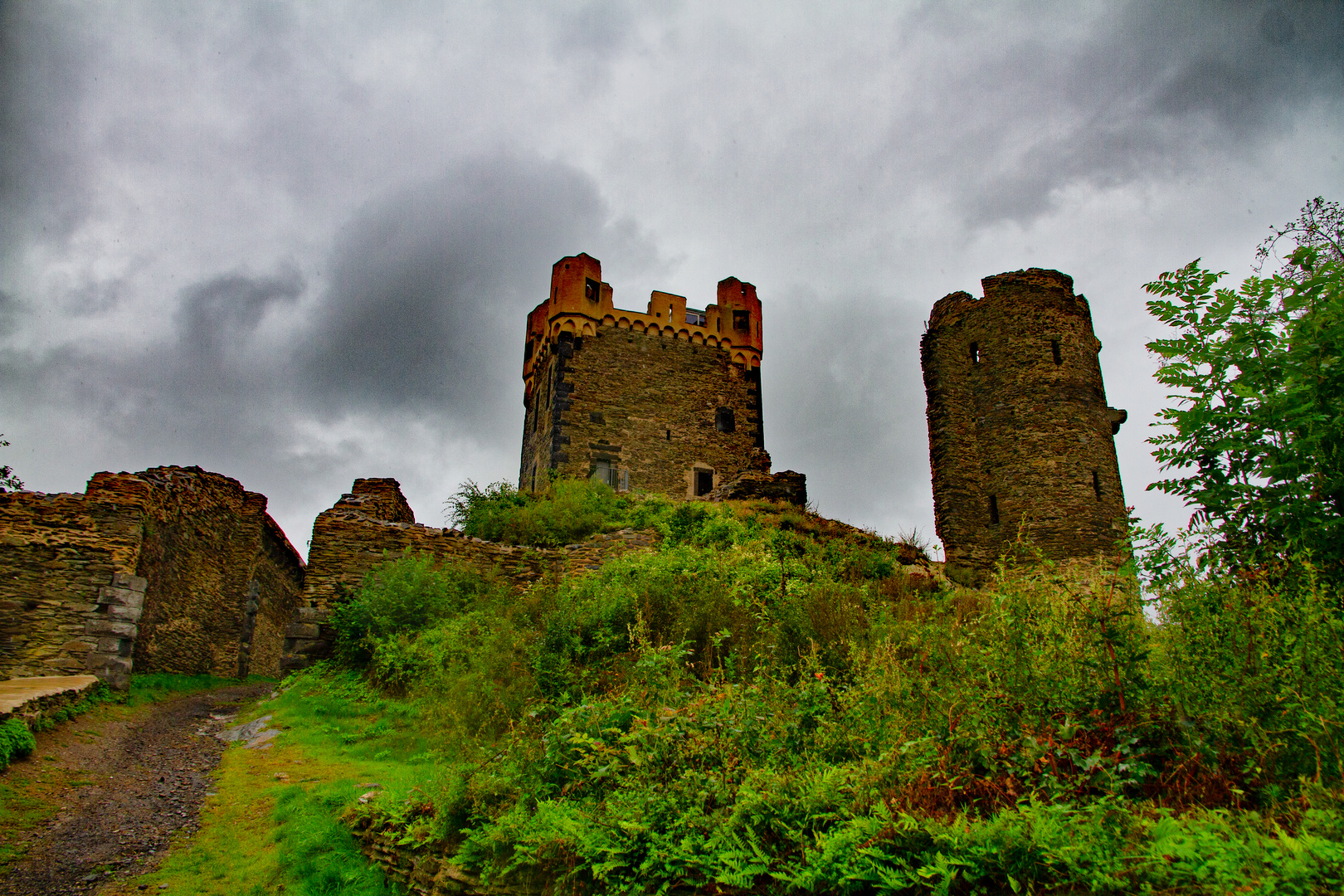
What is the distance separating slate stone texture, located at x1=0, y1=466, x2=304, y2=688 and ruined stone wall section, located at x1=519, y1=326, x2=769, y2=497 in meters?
9.27

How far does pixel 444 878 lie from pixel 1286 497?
6.84 m

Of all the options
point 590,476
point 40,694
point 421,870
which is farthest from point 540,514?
point 421,870

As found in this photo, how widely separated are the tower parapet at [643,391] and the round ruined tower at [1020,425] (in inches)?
242

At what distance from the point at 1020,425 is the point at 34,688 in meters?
19.5

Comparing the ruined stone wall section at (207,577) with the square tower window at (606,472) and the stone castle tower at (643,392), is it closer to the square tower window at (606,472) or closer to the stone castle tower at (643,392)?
the stone castle tower at (643,392)

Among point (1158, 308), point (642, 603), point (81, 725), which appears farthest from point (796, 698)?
point (81, 725)

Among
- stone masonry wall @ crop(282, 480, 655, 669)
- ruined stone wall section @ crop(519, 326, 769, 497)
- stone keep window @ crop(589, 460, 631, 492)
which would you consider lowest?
stone masonry wall @ crop(282, 480, 655, 669)

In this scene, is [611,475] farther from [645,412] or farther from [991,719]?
[991,719]

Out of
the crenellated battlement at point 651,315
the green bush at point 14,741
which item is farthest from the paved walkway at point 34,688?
the crenellated battlement at point 651,315

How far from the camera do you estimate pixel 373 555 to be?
1331cm

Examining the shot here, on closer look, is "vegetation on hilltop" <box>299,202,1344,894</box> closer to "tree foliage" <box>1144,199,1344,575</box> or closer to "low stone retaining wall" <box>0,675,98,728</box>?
"tree foliage" <box>1144,199,1344,575</box>

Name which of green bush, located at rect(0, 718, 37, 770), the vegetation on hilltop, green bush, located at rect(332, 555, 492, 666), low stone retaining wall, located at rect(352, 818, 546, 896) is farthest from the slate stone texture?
low stone retaining wall, located at rect(352, 818, 546, 896)

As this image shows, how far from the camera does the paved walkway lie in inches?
313

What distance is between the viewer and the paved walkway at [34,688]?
7.94m
